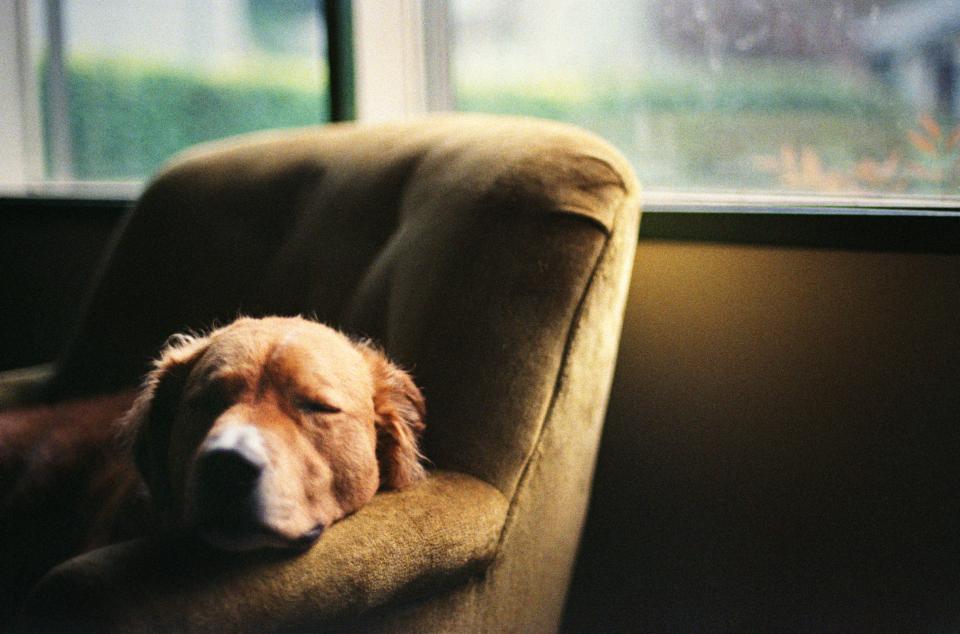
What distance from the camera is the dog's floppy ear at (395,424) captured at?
40.2 inches

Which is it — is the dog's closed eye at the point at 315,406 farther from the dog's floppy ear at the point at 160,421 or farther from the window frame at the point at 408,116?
the window frame at the point at 408,116

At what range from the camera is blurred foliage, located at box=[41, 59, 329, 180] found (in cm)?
248

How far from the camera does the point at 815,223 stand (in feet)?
4.68

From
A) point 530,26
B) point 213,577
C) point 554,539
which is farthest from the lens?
point 530,26

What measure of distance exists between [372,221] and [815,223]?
70 cm

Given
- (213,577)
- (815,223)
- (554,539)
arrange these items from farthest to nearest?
(815,223) < (554,539) < (213,577)

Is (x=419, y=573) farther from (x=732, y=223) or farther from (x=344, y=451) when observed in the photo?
(x=732, y=223)

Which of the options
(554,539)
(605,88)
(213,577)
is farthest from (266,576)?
(605,88)

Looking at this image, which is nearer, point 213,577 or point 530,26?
point 213,577

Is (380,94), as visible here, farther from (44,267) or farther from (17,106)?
(17,106)

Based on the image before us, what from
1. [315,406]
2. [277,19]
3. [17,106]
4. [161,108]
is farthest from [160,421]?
[17,106]

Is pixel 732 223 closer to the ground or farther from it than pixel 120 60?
closer to the ground

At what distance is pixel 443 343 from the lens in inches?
45.2

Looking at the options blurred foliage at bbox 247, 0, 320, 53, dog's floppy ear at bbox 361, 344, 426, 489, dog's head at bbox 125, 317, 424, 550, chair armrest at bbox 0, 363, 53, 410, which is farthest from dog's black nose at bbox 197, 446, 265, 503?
blurred foliage at bbox 247, 0, 320, 53
